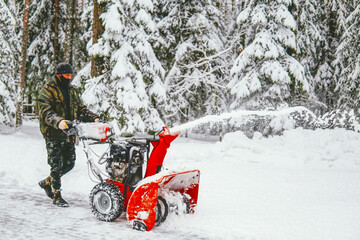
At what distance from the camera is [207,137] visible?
82.9 ft

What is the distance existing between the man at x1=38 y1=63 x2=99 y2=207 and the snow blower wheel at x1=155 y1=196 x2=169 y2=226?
5.42 feet

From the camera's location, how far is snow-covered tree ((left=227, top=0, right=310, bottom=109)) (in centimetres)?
1641

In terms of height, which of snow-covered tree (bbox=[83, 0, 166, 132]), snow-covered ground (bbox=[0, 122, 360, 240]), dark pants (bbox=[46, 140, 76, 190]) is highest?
snow-covered tree (bbox=[83, 0, 166, 132])

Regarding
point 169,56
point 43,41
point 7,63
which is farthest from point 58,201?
point 43,41

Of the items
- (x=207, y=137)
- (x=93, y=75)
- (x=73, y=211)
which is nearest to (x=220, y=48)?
(x=207, y=137)

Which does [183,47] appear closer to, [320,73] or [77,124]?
[320,73]

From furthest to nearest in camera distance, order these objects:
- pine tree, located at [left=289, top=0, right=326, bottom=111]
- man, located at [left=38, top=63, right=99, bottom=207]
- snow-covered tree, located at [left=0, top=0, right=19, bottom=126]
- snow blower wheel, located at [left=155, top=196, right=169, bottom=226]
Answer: pine tree, located at [left=289, top=0, right=326, bottom=111] < snow-covered tree, located at [left=0, top=0, right=19, bottom=126] < man, located at [left=38, top=63, right=99, bottom=207] < snow blower wheel, located at [left=155, top=196, right=169, bottom=226]

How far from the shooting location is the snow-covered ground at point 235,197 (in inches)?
182

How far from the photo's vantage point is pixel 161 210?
16.1ft

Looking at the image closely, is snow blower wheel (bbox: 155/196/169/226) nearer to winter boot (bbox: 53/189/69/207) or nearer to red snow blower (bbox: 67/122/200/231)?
red snow blower (bbox: 67/122/200/231)

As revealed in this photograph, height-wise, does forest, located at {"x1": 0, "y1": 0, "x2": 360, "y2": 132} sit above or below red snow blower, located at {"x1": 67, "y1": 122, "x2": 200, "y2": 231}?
above

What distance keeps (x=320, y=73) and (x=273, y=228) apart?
23.4m

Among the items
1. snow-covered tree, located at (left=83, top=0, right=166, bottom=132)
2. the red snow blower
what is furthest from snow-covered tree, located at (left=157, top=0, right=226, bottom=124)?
the red snow blower

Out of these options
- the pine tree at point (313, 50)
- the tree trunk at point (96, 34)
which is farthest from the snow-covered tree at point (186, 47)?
the pine tree at point (313, 50)
